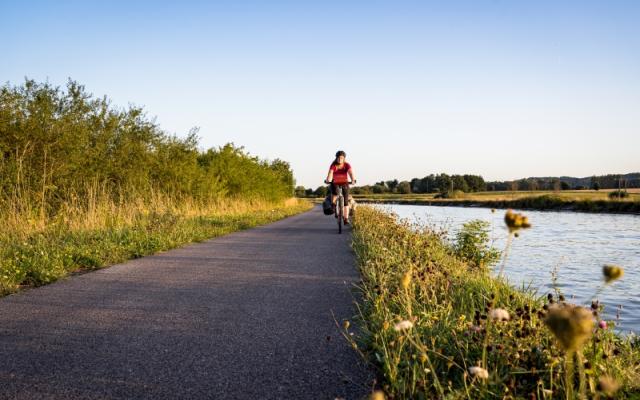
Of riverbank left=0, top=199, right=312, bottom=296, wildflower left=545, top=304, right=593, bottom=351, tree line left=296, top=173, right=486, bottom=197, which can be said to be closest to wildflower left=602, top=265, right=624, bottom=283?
wildflower left=545, top=304, right=593, bottom=351

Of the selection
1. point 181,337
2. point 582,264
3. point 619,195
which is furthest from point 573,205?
point 181,337

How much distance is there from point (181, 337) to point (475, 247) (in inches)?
314

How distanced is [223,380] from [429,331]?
155 centimetres

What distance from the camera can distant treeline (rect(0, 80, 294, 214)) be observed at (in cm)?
1147

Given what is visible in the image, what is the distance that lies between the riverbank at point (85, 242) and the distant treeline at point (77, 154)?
0.98 metres

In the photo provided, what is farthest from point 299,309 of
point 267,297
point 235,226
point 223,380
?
point 235,226

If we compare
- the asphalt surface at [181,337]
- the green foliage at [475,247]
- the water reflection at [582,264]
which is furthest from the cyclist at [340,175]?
the asphalt surface at [181,337]

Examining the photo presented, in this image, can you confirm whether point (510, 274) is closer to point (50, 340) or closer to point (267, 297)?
point (267, 297)

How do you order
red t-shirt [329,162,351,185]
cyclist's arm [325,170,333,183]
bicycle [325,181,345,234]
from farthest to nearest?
1. bicycle [325,181,345,234]
2. red t-shirt [329,162,351,185]
3. cyclist's arm [325,170,333,183]

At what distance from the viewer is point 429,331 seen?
140 inches

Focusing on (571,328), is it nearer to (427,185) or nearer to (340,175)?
(340,175)

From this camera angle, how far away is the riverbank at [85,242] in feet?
20.6

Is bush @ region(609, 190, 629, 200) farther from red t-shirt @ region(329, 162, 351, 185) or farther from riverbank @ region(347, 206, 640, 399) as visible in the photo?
riverbank @ region(347, 206, 640, 399)

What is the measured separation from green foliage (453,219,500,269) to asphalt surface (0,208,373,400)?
13.4ft
